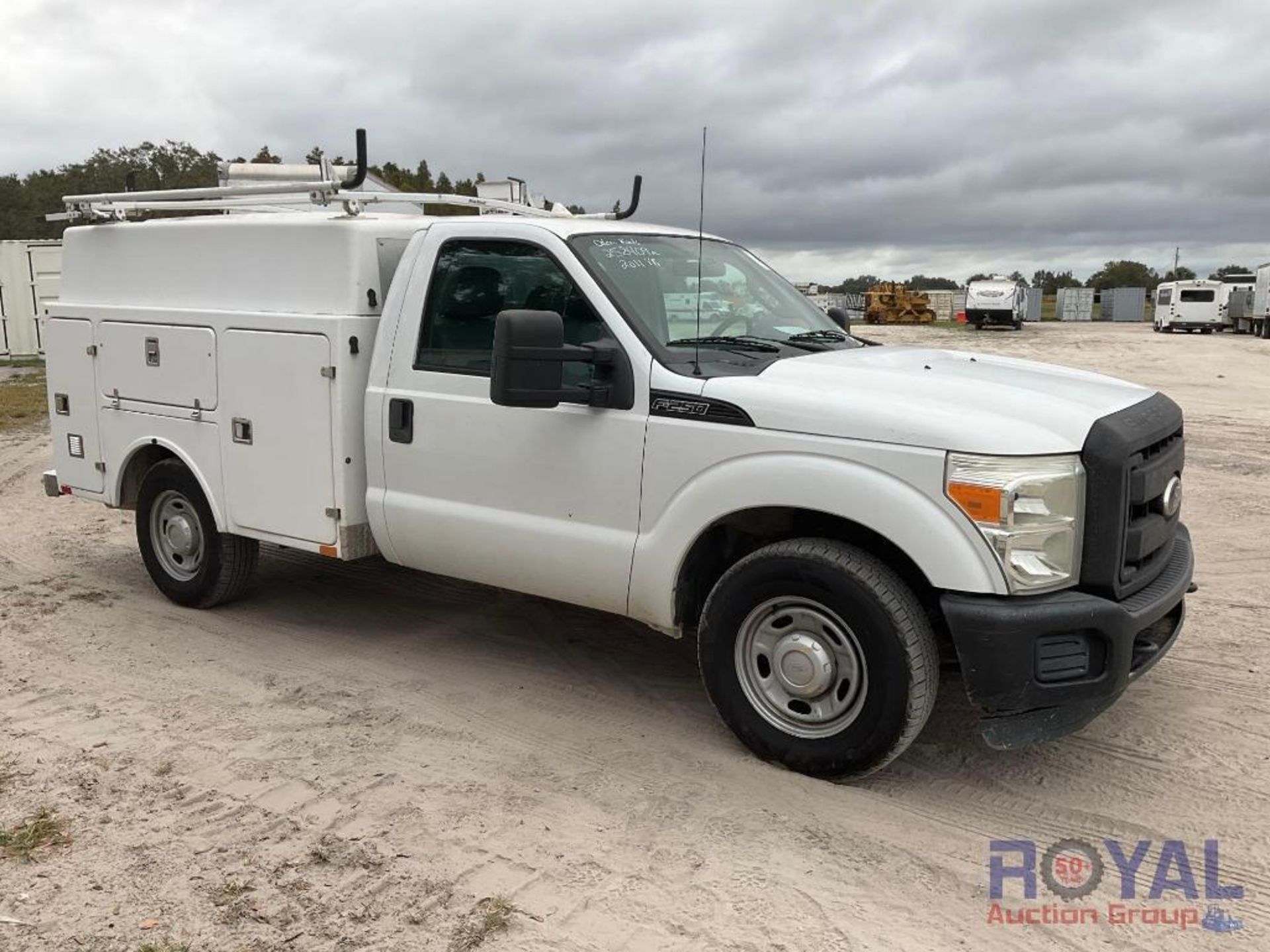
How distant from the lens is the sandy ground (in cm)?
324

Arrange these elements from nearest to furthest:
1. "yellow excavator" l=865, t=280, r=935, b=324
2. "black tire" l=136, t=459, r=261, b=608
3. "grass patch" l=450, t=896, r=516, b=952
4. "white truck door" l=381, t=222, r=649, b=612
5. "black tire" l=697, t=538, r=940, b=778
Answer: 1. "grass patch" l=450, t=896, r=516, b=952
2. "black tire" l=697, t=538, r=940, b=778
3. "white truck door" l=381, t=222, r=649, b=612
4. "black tire" l=136, t=459, r=261, b=608
5. "yellow excavator" l=865, t=280, r=935, b=324

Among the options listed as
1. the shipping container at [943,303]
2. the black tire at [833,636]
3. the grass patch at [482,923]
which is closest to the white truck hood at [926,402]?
the black tire at [833,636]

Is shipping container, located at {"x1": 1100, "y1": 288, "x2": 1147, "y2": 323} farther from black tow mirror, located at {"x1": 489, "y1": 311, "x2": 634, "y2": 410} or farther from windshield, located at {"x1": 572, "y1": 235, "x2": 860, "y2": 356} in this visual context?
black tow mirror, located at {"x1": 489, "y1": 311, "x2": 634, "y2": 410}

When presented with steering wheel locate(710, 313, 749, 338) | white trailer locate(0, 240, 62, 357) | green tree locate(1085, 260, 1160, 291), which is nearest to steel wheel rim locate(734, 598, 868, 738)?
steering wheel locate(710, 313, 749, 338)

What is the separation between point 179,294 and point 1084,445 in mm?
4725

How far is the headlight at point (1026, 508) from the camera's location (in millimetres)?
3562

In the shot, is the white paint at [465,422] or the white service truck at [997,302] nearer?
the white paint at [465,422]

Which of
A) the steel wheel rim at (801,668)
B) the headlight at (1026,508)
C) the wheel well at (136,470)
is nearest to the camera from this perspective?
the headlight at (1026,508)

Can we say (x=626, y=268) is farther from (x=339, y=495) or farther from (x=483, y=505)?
(x=339, y=495)

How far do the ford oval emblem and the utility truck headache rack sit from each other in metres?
2.99

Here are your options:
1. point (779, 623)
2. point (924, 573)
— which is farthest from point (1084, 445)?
point (779, 623)

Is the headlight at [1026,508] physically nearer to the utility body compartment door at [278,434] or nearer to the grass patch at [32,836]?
the utility body compartment door at [278,434]

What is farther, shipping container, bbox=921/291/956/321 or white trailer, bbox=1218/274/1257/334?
shipping container, bbox=921/291/956/321

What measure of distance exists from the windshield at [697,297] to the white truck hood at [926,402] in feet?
1.22
